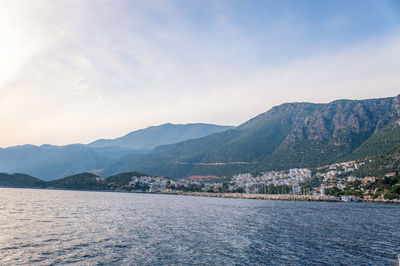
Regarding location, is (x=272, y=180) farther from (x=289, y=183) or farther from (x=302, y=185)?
(x=302, y=185)

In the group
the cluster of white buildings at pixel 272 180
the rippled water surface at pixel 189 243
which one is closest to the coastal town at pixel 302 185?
the cluster of white buildings at pixel 272 180

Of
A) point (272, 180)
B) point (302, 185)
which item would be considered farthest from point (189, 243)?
point (272, 180)

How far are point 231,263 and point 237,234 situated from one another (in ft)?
44.1

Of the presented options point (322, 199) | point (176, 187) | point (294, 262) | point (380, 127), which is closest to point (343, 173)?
point (322, 199)

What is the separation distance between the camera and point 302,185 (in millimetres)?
157750

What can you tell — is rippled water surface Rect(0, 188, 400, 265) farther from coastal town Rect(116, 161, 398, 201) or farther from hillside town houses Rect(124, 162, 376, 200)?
hillside town houses Rect(124, 162, 376, 200)

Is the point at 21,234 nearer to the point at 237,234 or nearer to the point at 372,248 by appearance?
the point at 237,234

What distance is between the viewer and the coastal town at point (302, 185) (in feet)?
394

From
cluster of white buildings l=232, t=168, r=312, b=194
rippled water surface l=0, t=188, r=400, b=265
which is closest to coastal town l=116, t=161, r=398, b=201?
cluster of white buildings l=232, t=168, r=312, b=194

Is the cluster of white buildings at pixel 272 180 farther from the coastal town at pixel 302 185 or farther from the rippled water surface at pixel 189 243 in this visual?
the rippled water surface at pixel 189 243

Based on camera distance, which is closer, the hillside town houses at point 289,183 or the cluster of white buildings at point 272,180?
the hillside town houses at point 289,183

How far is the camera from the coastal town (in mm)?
120213

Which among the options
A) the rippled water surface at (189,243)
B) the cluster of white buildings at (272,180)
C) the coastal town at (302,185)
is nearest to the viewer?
the rippled water surface at (189,243)

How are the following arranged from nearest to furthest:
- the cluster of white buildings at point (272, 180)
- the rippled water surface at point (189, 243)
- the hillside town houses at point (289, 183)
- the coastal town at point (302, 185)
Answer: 1. the rippled water surface at point (189, 243)
2. the coastal town at point (302, 185)
3. the hillside town houses at point (289, 183)
4. the cluster of white buildings at point (272, 180)
